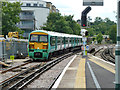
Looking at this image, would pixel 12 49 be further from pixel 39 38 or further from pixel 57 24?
pixel 57 24

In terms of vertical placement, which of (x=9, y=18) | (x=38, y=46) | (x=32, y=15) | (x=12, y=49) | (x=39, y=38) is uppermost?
(x=32, y=15)

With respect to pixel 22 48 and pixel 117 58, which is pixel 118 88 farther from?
pixel 22 48

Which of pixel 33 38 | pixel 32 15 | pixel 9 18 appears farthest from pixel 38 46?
pixel 32 15

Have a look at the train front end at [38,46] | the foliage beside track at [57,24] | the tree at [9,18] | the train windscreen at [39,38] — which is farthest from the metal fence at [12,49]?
the foliage beside track at [57,24]

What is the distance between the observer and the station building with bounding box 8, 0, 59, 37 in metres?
63.5

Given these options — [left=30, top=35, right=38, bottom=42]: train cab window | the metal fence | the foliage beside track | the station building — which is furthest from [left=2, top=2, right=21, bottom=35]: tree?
[left=30, top=35, right=38, bottom=42]: train cab window

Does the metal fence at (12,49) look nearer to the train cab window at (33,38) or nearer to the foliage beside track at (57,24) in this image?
the train cab window at (33,38)

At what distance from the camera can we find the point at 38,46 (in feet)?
77.3

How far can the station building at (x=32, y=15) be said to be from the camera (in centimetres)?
6350

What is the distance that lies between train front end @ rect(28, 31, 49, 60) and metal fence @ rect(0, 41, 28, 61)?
2508 mm

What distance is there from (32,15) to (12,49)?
3932cm

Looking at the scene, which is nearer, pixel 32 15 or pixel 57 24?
pixel 57 24

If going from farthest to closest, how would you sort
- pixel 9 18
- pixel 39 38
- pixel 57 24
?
1. pixel 57 24
2. pixel 9 18
3. pixel 39 38

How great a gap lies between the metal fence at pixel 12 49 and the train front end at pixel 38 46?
8.23 feet
